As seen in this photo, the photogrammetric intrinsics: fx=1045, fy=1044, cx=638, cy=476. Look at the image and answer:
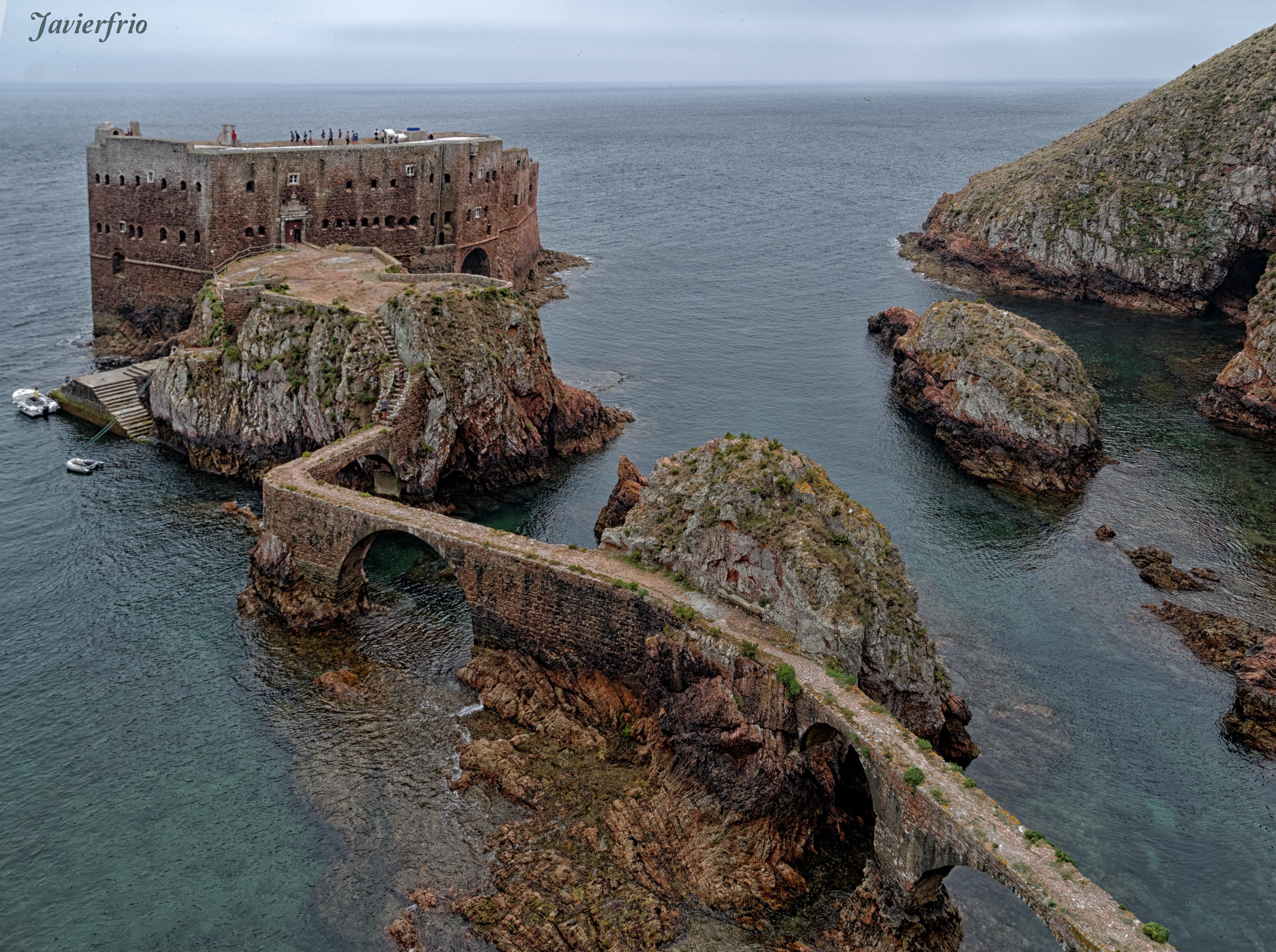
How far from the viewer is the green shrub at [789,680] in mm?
35969

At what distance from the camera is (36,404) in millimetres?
71812

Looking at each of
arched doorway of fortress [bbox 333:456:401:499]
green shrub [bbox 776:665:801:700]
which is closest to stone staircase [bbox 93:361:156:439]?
arched doorway of fortress [bbox 333:456:401:499]

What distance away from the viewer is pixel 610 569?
42719 millimetres

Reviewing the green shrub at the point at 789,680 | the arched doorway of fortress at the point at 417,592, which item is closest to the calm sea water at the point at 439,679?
the arched doorway of fortress at the point at 417,592

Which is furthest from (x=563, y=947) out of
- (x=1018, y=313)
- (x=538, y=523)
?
(x=1018, y=313)

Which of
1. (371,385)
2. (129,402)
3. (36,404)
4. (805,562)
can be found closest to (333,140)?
(129,402)

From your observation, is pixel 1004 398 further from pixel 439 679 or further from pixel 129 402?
pixel 129 402

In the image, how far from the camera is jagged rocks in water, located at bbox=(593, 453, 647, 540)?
2122 inches

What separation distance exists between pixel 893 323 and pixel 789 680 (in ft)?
213

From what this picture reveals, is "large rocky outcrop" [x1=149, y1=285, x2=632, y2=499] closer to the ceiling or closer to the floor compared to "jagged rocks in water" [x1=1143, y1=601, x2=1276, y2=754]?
closer to the ceiling

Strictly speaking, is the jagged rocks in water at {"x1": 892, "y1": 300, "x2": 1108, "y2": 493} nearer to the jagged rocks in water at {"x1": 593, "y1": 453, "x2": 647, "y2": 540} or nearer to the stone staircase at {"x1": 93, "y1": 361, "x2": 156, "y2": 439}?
the jagged rocks in water at {"x1": 593, "y1": 453, "x2": 647, "y2": 540}

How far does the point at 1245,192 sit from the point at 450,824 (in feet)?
325

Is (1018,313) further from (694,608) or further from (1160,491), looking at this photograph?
(694,608)

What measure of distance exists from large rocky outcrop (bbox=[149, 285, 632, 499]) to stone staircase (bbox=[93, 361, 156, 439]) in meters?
2.75
